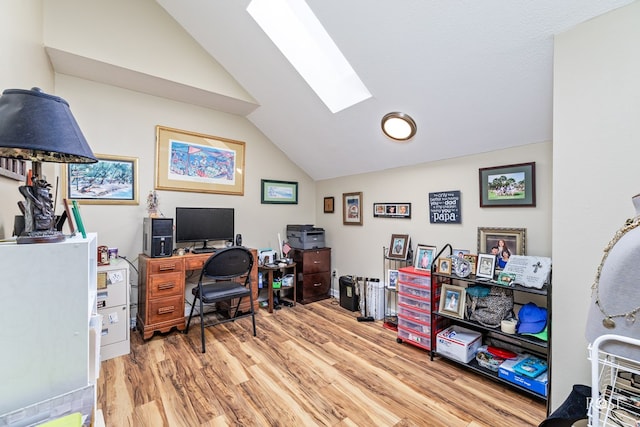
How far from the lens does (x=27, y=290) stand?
2.72ft

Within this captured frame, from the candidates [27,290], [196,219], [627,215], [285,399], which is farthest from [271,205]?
[627,215]

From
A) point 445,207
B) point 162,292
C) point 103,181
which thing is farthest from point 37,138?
point 445,207

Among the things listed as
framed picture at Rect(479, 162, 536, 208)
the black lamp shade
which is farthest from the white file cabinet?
framed picture at Rect(479, 162, 536, 208)

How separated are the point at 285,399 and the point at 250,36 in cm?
286

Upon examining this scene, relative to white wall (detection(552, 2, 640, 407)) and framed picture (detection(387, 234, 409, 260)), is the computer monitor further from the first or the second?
white wall (detection(552, 2, 640, 407))

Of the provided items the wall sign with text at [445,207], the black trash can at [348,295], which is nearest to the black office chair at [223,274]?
the black trash can at [348,295]

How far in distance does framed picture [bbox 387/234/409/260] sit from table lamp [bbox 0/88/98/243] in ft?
8.73

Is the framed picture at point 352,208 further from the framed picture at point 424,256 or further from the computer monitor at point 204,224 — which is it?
Result: the computer monitor at point 204,224

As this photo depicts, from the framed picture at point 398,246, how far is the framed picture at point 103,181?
279 centimetres

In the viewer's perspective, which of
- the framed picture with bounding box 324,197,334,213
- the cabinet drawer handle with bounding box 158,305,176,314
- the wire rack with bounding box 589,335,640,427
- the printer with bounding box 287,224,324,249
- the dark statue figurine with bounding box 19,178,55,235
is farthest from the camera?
the framed picture with bounding box 324,197,334,213

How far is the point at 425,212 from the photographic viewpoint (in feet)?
9.16

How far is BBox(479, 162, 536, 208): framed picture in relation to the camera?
2.06m

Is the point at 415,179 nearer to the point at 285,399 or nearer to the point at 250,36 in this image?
the point at 250,36

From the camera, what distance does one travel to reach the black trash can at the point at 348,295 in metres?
3.27
